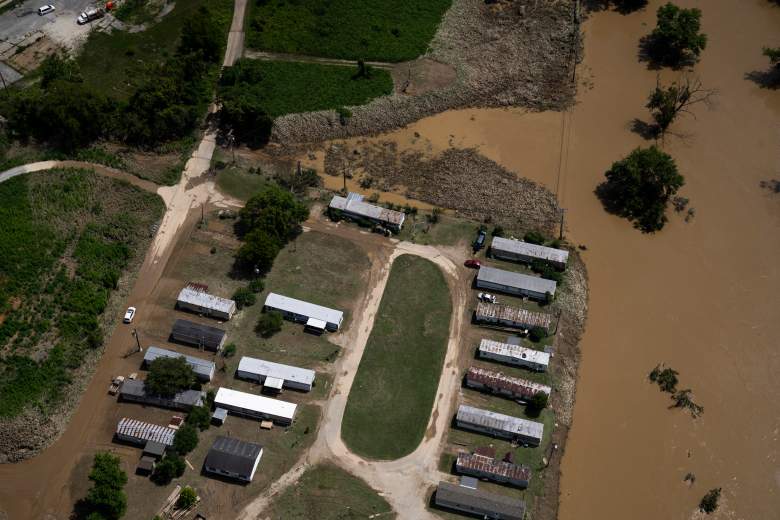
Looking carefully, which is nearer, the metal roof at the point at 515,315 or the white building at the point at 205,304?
the metal roof at the point at 515,315

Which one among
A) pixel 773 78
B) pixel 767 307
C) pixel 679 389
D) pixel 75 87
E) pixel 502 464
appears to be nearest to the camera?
pixel 502 464

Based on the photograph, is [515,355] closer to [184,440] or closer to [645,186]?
[645,186]

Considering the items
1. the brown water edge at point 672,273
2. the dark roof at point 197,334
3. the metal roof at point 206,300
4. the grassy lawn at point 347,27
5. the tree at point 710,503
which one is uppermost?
the grassy lawn at point 347,27

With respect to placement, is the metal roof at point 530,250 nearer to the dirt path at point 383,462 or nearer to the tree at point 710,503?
the dirt path at point 383,462

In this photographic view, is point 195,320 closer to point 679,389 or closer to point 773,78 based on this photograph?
point 679,389

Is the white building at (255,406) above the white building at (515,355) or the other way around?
above

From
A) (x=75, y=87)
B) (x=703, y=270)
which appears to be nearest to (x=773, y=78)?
(x=703, y=270)

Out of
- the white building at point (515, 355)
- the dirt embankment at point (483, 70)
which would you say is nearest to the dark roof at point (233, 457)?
the white building at point (515, 355)
